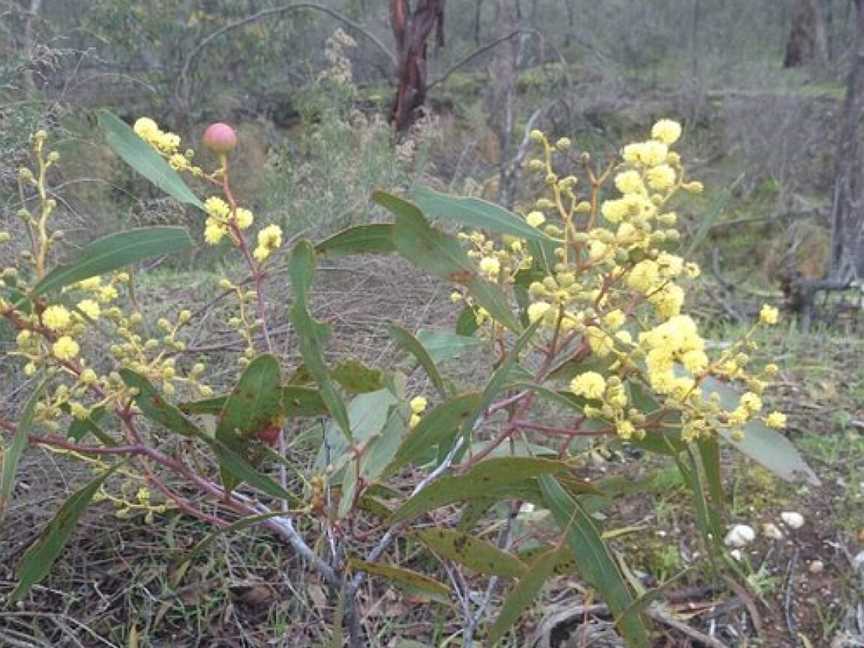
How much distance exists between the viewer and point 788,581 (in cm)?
191

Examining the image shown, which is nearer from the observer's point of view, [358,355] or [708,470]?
[708,470]

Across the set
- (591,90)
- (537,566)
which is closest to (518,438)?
(537,566)

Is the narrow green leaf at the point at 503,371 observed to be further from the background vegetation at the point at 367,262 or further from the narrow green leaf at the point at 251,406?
the background vegetation at the point at 367,262

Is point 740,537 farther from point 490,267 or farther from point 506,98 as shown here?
point 506,98

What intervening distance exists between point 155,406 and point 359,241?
1.04 ft

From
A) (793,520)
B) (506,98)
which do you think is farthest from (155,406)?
(506,98)

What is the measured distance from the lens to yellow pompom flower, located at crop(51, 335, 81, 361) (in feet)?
3.25

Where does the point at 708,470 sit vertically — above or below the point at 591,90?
above

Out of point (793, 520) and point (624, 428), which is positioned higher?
point (624, 428)

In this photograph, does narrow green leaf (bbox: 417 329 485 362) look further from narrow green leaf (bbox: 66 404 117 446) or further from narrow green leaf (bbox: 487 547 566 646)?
narrow green leaf (bbox: 66 404 117 446)

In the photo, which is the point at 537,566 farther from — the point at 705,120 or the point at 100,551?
the point at 705,120

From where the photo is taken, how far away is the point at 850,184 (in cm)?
416

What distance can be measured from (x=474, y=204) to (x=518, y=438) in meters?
0.40

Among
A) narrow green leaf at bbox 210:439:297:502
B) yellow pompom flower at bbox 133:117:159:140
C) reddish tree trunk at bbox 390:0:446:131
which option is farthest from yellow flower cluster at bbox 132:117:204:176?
reddish tree trunk at bbox 390:0:446:131
